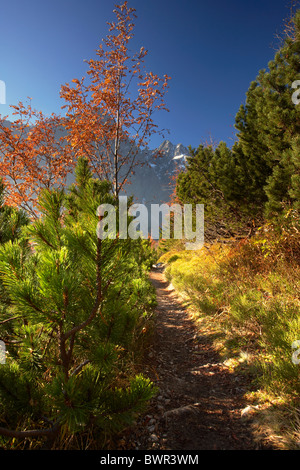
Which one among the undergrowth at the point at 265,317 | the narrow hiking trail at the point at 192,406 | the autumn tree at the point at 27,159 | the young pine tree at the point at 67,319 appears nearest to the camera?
the young pine tree at the point at 67,319

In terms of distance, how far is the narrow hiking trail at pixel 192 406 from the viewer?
5.17 ft

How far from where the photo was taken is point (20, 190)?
3.92 m

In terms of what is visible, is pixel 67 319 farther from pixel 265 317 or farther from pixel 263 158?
pixel 263 158

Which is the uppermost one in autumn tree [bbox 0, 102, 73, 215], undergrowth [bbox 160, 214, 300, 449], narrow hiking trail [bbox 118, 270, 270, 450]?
autumn tree [bbox 0, 102, 73, 215]

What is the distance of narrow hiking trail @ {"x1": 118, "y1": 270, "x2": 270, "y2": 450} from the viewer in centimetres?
158

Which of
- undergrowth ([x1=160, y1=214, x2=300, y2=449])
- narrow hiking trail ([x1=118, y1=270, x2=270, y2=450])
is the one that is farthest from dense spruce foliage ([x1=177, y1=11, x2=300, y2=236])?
narrow hiking trail ([x1=118, y1=270, x2=270, y2=450])

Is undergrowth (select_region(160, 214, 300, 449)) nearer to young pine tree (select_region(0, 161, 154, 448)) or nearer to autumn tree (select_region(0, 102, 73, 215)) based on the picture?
young pine tree (select_region(0, 161, 154, 448))

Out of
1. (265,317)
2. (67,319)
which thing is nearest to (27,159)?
(67,319)

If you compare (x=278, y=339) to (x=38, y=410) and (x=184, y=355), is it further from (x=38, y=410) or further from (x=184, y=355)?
(x=38, y=410)

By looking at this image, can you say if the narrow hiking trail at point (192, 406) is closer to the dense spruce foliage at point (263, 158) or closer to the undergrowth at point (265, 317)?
→ the undergrowth at point (265, 317)

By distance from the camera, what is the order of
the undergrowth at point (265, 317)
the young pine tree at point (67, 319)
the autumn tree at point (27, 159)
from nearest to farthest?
1. the young pine tree at point (67, 319)
2. the undergrowth at point (265, 317)
3. the autumn tree at point (27, 159)

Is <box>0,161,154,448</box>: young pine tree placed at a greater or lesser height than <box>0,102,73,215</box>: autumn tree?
lesser

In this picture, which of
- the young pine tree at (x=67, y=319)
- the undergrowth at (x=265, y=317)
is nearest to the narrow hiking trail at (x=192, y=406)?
the undergrowth at (x=265, y=317)

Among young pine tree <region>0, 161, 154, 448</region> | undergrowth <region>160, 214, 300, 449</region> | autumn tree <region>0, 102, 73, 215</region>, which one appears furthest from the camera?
autumn tree <region>0, 102, 73, 215</region>
